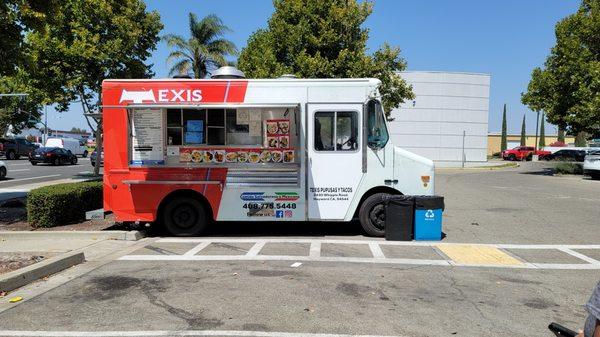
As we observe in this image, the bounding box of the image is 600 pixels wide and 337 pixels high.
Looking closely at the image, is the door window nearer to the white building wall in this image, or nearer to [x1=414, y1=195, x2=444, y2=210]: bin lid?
[x1=414, y1=195, x2=444, y2=210]: bin lid

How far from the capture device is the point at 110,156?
9648mm

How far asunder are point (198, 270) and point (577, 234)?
26.0 ft

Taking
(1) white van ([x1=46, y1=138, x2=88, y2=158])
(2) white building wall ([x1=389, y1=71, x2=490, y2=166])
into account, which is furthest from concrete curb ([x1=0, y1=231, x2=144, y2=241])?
(2) white building wall ([x1=389, y1=71, x2=490, y2=166])

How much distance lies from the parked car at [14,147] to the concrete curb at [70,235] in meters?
38.3

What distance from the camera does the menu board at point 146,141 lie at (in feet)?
31.6

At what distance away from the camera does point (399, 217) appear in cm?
943

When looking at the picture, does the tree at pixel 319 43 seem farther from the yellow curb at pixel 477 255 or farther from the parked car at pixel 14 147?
the parked car at pixel 14 147

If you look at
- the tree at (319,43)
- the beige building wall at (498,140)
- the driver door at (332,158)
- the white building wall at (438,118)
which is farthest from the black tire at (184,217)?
the beige building wall at (498,140)

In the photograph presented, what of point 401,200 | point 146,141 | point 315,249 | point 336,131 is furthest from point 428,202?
point 146,141

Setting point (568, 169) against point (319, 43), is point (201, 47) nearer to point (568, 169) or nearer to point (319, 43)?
point (319, 43)

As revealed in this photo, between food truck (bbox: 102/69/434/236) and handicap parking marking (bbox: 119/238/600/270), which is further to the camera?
food truck (bbox: 102/69/434/236)

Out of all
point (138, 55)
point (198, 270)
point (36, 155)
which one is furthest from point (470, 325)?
point (36, 155)

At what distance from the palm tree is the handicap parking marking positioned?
2580 centimetres

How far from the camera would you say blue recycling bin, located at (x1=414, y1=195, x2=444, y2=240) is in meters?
9.38
